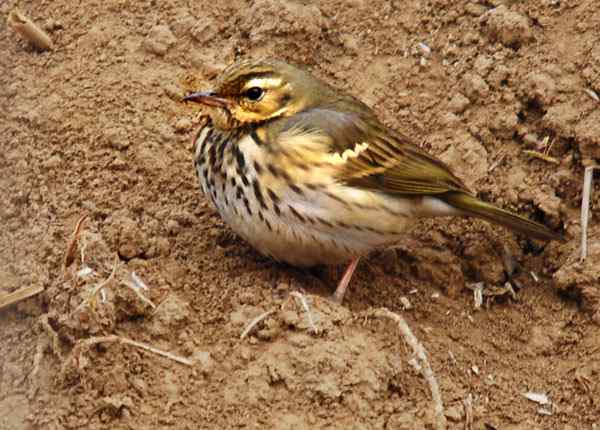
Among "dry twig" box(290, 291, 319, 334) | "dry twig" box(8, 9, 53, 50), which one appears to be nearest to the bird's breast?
"dry twig" box(290, 291, 319, 334)

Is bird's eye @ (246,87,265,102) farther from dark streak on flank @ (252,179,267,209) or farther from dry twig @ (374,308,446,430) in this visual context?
dry twig @ (374,308,446,430)

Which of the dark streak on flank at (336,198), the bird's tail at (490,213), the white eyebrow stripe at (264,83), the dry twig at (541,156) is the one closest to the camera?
the dark streak on flank at (336,198)

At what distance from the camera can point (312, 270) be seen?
6086 millimetres

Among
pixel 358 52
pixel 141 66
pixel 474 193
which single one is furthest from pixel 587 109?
pixel 141 66

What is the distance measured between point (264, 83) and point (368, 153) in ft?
2.21

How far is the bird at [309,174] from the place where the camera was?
5.50m

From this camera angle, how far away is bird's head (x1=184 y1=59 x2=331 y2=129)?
5.61m

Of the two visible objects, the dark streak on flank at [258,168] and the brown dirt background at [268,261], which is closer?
the brown dirt background at [268,261]

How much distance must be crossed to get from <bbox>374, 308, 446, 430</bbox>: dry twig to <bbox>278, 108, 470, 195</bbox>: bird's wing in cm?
79

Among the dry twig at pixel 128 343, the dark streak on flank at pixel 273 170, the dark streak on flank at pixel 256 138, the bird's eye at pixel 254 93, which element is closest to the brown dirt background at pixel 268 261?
the dry twig at pixel 128 343

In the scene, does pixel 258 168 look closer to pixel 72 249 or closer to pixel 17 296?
pixel 72 249

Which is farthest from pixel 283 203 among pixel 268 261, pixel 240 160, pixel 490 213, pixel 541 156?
pixel 541 156

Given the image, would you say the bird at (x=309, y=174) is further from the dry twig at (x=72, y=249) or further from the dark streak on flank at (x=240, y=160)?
the dry twig at (x=72, y=249)

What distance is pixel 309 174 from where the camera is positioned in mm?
5523
